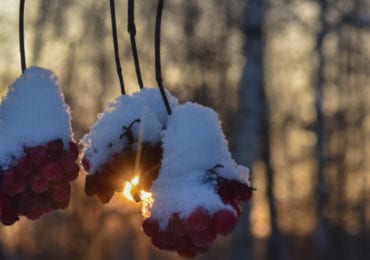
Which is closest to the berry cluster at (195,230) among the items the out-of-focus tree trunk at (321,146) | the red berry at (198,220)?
the red berry at (198,220)

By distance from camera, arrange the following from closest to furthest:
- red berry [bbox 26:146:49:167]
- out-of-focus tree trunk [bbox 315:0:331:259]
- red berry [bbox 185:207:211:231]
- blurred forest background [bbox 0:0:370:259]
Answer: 1. red berry [bbox 185:207:211:231]
2. red berry [bbox 26:146:49:167]
3. blurred forest background [bbox 0:0:370:259]
4. out-of-focus tree trunk [bbox 315:0:331:259]

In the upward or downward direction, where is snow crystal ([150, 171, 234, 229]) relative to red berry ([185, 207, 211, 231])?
upward

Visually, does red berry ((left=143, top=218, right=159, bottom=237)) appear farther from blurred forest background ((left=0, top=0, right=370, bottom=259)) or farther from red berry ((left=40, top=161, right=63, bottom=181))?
blurred forest background ((left=0, top=0, right=370, bottom=259))

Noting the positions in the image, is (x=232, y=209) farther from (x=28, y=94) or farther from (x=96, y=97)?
(x=96, y=97)

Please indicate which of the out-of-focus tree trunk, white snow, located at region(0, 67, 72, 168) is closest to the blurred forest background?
the out-of-focus tree trunk

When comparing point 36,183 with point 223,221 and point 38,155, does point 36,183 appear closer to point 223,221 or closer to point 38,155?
point 38,155

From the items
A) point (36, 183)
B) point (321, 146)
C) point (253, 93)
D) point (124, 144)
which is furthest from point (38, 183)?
point (321, 146)

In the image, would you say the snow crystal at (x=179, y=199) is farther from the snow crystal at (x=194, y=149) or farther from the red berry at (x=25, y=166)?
the red berry at (x=25, y=166)
